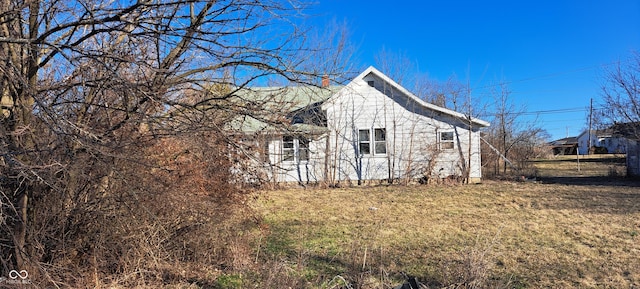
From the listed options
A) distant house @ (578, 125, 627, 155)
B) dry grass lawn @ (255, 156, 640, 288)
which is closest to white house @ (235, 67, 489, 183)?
dry grass lawn @ (255, 156, 640, 288)

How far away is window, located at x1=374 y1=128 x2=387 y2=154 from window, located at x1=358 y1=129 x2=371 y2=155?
0.32m

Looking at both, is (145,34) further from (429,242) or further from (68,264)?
(429,242)

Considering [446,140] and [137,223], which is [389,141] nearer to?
[446,140]

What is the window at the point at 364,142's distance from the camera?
1739 cm

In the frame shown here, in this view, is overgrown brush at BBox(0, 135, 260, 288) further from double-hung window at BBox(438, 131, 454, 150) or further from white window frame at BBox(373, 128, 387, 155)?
double-hung window at BBox(438, 131, 454, 150)

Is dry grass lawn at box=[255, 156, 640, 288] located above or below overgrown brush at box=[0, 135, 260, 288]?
below

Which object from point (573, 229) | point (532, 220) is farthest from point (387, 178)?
point (573, 229)

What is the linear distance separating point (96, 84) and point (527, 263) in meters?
6.07

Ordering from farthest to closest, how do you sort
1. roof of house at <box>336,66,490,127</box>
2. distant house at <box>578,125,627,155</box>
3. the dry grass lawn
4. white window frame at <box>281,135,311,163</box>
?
distant house at <box>578,125,627,155</box> < roof of house at <box>336,66,490,127</box> < white window frame at <box>281,135,311,163</box> < the dry grass lawn

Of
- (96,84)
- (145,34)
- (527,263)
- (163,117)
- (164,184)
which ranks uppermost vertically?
(145,34)

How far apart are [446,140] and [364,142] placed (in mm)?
3454

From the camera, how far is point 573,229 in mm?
8141

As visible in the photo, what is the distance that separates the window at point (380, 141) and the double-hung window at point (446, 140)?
2.33m

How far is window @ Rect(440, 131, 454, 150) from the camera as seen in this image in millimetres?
17156
